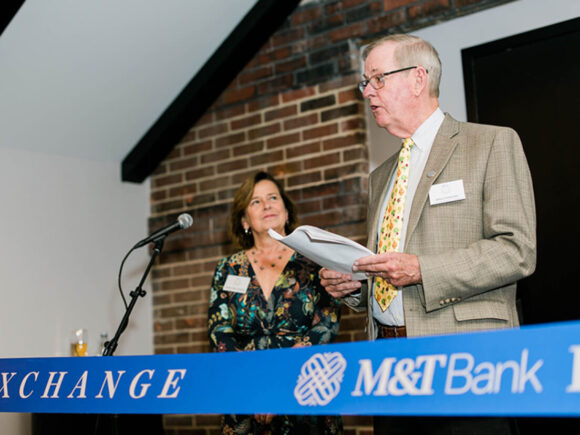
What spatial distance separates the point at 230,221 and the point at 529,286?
4.87 feet

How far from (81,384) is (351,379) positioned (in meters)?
0.85

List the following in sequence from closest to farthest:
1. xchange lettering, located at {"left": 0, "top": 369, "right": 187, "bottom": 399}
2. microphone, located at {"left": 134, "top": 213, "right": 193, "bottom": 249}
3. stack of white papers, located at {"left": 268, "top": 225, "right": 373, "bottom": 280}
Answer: xchange lettering, located at {"left": 0, "top": 369, "right": 187, "bottom": 399} < stack of white papers, located at {"left": 268, "top": 225, "right": 373, "bottom": 280} < microphone, located at {"left": 134, "top": 213, "right": 193, "bottom": 249}

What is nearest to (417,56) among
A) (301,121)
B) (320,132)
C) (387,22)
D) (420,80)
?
(420,80)

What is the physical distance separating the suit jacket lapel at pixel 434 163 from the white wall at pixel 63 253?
2828mm

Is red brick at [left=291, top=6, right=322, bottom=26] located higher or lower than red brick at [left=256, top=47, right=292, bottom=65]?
higher

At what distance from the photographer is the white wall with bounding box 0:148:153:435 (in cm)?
412

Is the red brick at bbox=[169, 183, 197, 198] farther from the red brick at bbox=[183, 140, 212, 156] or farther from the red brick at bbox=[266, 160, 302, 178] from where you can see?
the red brick at bbox=[266, 160, 302, 178]

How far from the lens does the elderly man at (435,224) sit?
1905 millimetres

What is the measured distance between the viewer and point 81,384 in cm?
199

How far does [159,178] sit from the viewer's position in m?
5.00

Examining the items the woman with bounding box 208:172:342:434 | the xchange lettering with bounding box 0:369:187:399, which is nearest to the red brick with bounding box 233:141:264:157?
the woman with bounding box 208:172:342:434

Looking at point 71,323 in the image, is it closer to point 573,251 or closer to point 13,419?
point 13,419

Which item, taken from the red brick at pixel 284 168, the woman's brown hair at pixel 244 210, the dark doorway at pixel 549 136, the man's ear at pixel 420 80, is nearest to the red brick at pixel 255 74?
the red brick at pixel 284 168

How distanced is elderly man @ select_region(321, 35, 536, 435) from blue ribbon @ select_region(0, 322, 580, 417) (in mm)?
434
